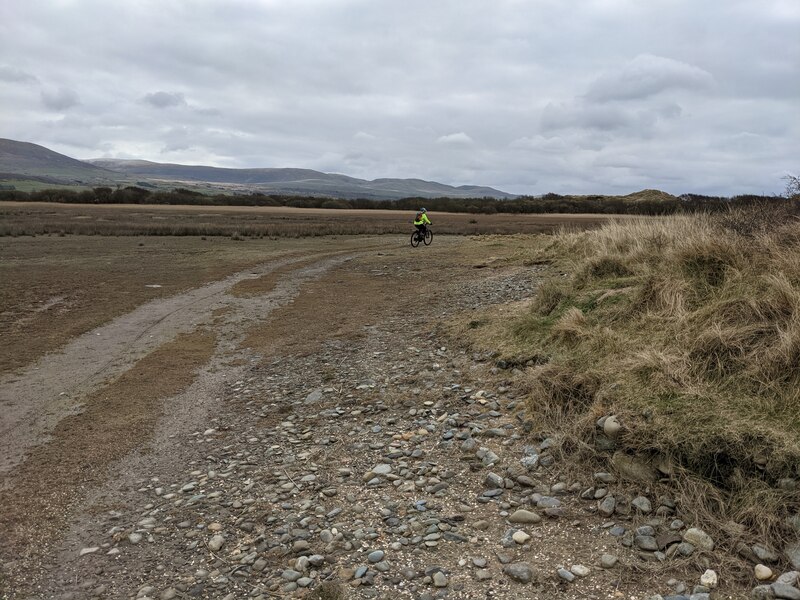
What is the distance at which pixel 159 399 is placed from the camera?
7.89 meters

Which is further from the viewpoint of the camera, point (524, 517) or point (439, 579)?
point (524, 517)

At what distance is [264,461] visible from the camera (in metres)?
5.98

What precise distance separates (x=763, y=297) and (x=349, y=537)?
17.7ft

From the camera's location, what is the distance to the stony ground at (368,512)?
3.79m

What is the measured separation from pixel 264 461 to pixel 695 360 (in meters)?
4.86

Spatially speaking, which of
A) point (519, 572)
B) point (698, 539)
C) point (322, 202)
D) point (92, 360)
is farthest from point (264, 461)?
point (322, 202)

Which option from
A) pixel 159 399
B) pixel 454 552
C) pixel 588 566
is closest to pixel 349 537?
pixel 454 552

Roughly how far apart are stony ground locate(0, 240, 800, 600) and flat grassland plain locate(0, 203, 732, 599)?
22 mm

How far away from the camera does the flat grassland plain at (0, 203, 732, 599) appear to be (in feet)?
13.1

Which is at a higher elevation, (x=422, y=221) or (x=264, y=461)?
(x=422, y=221)

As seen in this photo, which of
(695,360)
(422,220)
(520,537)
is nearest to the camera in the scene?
(520,537)

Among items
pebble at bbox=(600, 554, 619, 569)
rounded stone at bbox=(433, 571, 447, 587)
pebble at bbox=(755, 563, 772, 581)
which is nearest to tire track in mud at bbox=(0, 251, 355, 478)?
rounded stone at bbox=(433, 571, 447, 587)

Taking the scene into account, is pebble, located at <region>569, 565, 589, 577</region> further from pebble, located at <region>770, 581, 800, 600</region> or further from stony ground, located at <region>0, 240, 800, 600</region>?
pebble, located at <region>770, 581, 800, 600</region>

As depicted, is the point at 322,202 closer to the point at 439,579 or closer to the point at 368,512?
the point at 368,512
